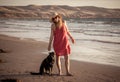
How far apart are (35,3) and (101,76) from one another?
7.47 feet

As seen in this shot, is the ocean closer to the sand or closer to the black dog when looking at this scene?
the sand

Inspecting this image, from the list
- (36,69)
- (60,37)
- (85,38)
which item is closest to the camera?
(60,37)

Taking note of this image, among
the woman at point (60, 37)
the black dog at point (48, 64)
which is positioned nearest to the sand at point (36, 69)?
the black dog at point (48, 64)

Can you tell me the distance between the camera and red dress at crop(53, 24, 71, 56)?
3.85 meters

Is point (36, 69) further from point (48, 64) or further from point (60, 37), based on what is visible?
point (60, 37)

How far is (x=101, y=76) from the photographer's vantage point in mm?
3908

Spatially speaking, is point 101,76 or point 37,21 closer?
point 101,76

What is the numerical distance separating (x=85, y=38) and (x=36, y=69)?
2.47m

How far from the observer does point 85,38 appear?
6.48 metres

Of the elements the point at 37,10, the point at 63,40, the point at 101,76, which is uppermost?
the point at 37,10

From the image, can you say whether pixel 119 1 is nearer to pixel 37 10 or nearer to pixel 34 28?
pixel 37 10

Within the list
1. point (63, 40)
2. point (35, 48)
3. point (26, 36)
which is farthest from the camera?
point (26, 36)

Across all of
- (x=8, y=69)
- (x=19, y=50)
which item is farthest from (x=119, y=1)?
(x=8, y=69)

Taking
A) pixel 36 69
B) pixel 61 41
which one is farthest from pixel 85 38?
pixel 61 41
